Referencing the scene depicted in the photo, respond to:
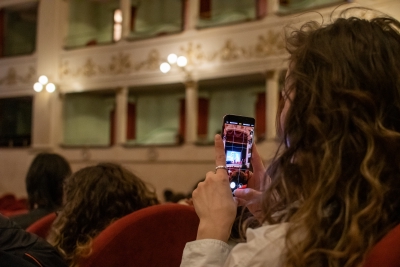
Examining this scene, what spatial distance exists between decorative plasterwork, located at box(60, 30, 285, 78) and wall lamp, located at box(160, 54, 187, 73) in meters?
0.11

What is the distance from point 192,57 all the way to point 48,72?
3.48 m

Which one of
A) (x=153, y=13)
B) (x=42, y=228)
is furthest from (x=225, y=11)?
(x=42, y=228)

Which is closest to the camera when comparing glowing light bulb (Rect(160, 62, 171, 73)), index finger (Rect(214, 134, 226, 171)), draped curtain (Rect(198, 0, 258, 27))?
index finger (Rect(214, 134, 226, 171))

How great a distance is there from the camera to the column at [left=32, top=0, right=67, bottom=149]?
1091 centimetres

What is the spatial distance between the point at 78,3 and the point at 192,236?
10360 millimetres

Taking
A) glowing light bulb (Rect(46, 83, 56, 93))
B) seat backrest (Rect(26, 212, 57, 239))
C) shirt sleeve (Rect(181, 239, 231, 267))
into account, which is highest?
glowing light bulb (Rect(46, 83, 56, 93))

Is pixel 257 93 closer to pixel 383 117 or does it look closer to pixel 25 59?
pixel 25 59

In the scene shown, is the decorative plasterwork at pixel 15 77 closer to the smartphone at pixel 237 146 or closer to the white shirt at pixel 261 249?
the smartphone at pixel 237 146

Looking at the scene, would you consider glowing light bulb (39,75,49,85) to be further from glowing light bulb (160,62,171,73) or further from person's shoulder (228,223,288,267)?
person's shoulder (228,223,288,267)

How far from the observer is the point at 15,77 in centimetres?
1151

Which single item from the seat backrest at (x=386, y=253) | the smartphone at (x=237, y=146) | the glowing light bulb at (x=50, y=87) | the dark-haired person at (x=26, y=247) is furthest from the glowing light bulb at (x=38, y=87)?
the seat backrest at (x=386, y=253)

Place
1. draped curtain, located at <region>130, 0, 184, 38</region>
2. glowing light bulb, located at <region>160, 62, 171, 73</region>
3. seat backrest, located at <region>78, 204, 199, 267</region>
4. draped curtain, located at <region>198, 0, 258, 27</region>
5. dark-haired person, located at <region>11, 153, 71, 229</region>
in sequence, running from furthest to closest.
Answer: draped curtain, located at <region>130, 0, 184, 38</region> < glowing light bulb, located at <region>160, 62, 171, 73</region> < draped curtain, located at <region>198, 0, 258, 27</region> < dark-haired person, located at <region>11, 153, 71, 229</region> < seat backrest, located at <region>78, 204, 199, 267</region>

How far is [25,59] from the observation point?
37.6ft

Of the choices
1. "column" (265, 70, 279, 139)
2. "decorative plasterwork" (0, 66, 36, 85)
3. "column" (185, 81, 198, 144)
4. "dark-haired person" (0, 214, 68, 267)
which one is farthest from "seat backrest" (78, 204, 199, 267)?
"decorative plasterwork" (0, 66, 36, 85)
